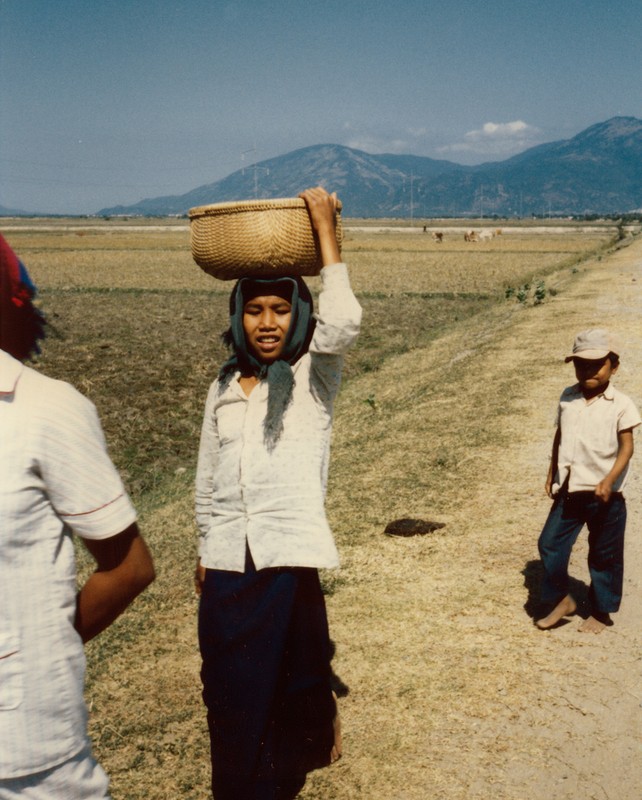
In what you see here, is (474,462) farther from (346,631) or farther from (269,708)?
(269,708)

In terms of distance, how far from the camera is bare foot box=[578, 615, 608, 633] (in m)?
3.94

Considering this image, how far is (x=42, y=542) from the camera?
4.83 feet

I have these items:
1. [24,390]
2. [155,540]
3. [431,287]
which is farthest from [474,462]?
[431,287]

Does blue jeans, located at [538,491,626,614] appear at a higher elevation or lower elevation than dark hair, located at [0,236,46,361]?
lower

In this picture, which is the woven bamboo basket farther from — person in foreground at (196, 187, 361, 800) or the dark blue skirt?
the dark blue skirt

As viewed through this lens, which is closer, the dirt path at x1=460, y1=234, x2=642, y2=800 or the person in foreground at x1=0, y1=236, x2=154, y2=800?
the person in foreground at x1=0, y1=236, x2=154, y2=800

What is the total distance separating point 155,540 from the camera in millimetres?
5965

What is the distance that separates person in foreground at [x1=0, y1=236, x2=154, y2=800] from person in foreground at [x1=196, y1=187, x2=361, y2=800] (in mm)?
925

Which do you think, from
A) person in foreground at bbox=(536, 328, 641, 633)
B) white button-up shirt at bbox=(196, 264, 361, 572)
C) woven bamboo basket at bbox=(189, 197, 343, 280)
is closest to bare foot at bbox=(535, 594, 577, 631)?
person in foreground at bbox=(536, 328, 641, 633)

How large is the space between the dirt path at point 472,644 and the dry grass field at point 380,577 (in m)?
0.01

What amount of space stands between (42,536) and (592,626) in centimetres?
335

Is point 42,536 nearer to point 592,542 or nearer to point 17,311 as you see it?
point 17,311

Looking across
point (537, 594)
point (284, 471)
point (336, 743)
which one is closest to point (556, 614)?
point (537, 594)

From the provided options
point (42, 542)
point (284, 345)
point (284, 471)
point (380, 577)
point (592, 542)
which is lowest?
point (380, 577)
